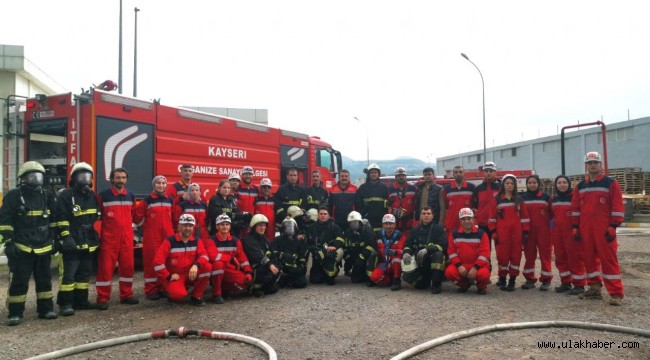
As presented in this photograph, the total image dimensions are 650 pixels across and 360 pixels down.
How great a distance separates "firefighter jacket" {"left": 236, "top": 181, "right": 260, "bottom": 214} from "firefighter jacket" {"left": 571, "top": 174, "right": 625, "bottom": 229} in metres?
5.03

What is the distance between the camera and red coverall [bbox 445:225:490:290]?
6.58 m

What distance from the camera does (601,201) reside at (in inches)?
237

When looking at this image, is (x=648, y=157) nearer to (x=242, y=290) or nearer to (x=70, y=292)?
(x=242, y=290)

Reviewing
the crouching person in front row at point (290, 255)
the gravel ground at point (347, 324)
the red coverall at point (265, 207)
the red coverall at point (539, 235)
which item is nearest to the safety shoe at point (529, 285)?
the red coverall at point (539, 235)

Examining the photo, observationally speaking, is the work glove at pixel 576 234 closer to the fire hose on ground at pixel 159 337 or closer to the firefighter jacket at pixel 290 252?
the firefighter jacket at pixel 290 252

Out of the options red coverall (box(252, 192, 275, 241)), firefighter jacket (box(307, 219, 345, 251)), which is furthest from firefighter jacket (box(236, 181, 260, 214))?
firefighter jacket (box(307, 219, 345, 251))

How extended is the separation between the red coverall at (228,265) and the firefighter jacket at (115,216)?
3.64 ft

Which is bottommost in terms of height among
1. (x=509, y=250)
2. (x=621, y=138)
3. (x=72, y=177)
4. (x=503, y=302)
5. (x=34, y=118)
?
(x=503, y=302)

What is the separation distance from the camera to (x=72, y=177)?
590 centimetres

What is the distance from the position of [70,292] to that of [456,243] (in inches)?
208

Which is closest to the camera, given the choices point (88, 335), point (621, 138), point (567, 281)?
point (88, 335)

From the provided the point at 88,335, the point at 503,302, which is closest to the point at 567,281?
the point at 503,302

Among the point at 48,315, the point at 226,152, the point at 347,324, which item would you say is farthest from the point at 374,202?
the point at 48,315

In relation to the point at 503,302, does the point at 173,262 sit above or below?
above
